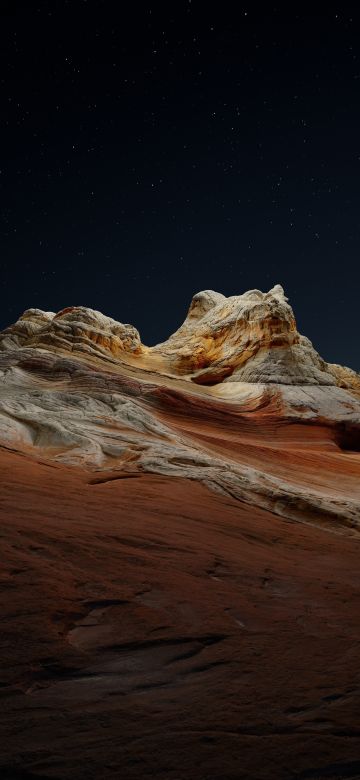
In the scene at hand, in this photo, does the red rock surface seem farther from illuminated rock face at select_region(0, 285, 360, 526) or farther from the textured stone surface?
the textured stone surface

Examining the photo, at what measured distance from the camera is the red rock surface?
7.86 feet

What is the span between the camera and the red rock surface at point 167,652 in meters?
2.39

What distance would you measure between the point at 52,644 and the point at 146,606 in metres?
1.12

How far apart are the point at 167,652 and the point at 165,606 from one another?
2.67ft

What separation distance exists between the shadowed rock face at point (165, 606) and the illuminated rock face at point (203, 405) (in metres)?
0.12

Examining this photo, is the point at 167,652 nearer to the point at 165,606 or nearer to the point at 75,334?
the point at 165,606

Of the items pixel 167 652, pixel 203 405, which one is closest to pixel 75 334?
pixel 203 405

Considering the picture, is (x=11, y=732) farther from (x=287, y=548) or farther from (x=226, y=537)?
(x=287, y=548)

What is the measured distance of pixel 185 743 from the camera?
97.4 inches

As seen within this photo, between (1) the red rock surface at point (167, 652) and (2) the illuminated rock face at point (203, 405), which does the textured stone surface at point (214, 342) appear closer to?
(2) the illuminated rock face at point (203, 405)

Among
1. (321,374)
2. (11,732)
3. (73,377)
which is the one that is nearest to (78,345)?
(73,377)

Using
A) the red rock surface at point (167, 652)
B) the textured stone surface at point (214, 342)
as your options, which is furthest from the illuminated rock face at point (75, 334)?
the red rock surface at point (167, 652)

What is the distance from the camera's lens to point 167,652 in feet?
11.6

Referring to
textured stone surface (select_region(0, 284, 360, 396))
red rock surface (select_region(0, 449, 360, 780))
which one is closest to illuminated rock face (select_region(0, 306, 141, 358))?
textured stone surface (select_region(0, 284, 360, 396))
